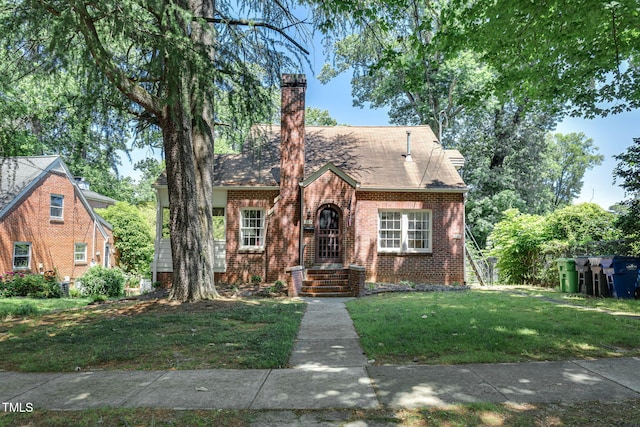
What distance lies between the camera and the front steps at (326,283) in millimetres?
12945

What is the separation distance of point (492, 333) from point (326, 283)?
25.4 feet

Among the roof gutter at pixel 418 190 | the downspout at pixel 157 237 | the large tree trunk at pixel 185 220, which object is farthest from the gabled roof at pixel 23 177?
the roof gutter at pixel 418 190

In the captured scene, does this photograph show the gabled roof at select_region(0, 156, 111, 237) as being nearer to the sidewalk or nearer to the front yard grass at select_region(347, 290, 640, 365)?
the sidewalk

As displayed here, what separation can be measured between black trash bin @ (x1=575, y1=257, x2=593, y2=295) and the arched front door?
7542mm

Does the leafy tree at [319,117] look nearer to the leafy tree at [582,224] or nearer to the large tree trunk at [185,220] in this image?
the leafy tree at [582,224]

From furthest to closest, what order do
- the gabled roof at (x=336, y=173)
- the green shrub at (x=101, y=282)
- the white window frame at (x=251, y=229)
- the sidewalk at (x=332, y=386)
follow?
the green shrub at (x=101, y=282)
the white window frame at (x=251, y=229)
the gabled roof at (x=336, y=173)
the sidewalk at (x=332, y=386)

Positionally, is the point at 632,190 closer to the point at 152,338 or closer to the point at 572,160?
the point at 152,338

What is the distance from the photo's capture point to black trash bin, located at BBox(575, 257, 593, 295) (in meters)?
11.4

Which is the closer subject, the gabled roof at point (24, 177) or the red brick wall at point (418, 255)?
the red brick wall at point (418, 255)

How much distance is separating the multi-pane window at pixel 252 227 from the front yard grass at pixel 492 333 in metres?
7.94

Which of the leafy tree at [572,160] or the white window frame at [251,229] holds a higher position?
the leafy tree at [572,160]

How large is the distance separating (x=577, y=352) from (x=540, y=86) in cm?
861

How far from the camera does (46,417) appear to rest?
3.40 meters

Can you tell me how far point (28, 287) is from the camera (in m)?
18.0
